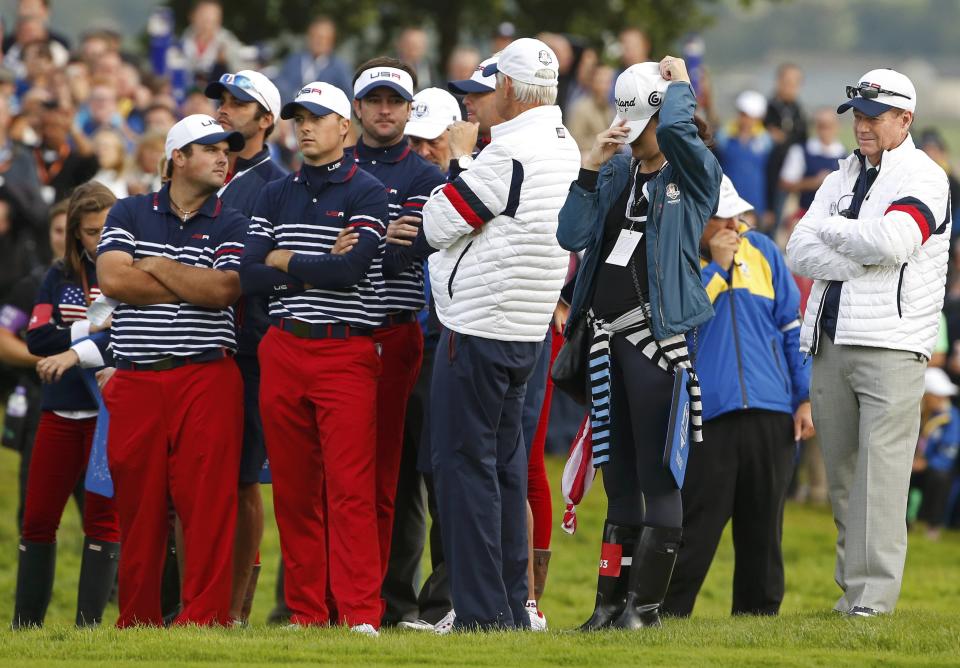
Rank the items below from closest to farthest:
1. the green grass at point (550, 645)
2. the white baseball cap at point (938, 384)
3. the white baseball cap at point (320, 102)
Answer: the green grass at point (550, 645)
the white baseball cap at point (320, 102)
the white baseball cap at point (938, 384)

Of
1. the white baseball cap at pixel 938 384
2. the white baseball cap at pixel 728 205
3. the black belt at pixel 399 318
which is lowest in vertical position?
the white baseball cap at pixel 938 384

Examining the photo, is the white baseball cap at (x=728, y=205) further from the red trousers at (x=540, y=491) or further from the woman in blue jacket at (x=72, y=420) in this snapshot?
the woman in blue jacket at (x=72, y=420)

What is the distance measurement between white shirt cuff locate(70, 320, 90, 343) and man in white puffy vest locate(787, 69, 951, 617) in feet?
12.7

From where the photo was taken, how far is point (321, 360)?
27.2 feet

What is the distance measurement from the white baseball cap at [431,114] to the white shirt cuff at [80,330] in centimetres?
209

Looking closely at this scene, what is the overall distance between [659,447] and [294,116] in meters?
2.53

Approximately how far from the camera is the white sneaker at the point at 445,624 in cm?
812

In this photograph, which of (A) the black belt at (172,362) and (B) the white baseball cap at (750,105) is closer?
(A) the black belt at (172,362)

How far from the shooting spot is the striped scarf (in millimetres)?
7754

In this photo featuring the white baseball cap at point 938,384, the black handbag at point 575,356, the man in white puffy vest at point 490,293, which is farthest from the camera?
the white baseball cap at point 938,384

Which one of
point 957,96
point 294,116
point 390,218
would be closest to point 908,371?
point 390,218

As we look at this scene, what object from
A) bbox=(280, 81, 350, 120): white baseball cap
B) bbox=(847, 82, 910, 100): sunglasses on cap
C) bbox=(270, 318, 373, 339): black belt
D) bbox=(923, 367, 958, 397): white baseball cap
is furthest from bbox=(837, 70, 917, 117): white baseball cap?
bbox=(923, 367, 958, 397): white baseball cap

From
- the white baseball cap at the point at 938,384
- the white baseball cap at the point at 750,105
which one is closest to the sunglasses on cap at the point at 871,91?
the white baseball cap at the point at 938,384

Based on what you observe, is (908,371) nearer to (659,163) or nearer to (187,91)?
(659,163)
